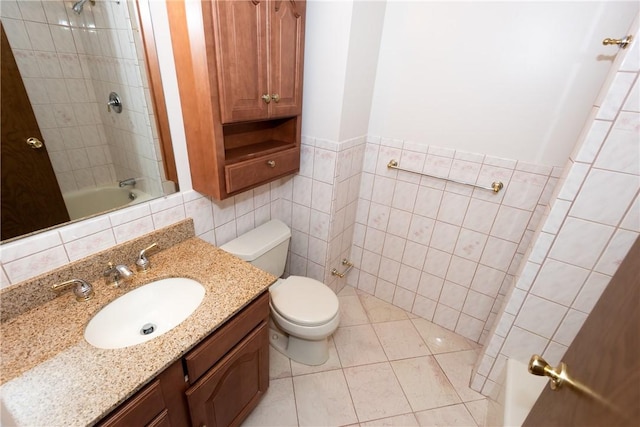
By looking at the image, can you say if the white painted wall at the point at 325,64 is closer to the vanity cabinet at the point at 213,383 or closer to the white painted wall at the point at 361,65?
the white painted wall at the point at 361,65

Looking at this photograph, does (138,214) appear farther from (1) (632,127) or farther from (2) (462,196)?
(1) (632,127)

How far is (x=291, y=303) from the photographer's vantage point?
5.05ft

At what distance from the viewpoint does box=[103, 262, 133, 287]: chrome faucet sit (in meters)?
1.03

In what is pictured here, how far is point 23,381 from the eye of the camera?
717 millimetres

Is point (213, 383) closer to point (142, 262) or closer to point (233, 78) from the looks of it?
point (142, 262)

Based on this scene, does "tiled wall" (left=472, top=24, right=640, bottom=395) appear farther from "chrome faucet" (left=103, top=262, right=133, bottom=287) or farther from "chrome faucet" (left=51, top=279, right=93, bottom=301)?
"chrome faucet" (left=51, top=279, right=93, bottom=301)

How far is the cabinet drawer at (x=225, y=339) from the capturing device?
895mm

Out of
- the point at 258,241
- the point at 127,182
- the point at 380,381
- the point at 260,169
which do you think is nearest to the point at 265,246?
the point at 258,241

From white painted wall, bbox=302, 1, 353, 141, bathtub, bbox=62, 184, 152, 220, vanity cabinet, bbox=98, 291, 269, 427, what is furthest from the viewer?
white painted wall, bbox=302, 1, 353, 141

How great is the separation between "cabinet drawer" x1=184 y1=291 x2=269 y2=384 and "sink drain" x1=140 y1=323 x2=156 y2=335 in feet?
0.78

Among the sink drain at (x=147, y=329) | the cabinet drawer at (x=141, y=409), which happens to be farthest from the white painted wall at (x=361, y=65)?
the cabinet drawer at (x=141, y=409)

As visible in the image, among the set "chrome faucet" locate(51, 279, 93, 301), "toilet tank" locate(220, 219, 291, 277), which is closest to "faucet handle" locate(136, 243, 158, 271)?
"chrome faucet" locate(51, 279, 93, 301)

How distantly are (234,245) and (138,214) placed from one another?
0.49m

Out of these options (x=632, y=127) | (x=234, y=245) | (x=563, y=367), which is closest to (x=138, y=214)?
(x=234, y=245)
